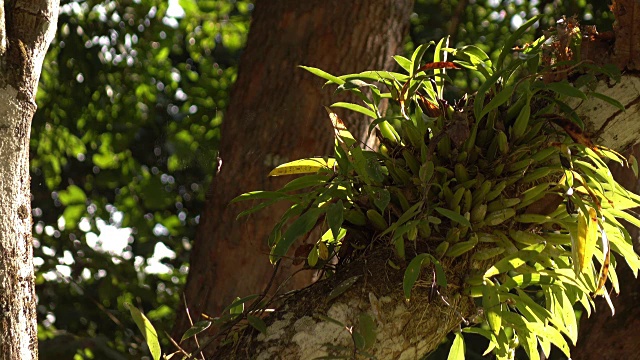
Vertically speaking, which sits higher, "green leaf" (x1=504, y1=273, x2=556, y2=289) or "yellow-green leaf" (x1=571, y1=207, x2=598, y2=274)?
"yellow-green leaf" (x1=571, y1=207, x2=598, y2=274)

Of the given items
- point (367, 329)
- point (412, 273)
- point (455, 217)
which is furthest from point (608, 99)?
point (367, 329)

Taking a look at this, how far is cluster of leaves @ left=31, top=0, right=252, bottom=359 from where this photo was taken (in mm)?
3311

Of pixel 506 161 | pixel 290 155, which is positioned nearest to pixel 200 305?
pixel 290 155

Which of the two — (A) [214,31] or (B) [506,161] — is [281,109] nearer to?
(B) [506,161]

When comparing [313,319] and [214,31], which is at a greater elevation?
[214,31]

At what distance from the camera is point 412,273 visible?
118 centimetres

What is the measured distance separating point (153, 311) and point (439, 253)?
249 centimetres

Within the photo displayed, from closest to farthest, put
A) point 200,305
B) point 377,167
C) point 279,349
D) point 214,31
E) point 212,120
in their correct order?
point 279,349 → point 377,167 → point 200,305 → point 212,120 → point 214,31

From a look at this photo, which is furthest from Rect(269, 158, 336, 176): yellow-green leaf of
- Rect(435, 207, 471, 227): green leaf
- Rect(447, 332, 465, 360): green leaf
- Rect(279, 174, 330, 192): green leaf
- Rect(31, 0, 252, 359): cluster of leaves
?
Rect(31, 0, 252, 359): cluster of leaves

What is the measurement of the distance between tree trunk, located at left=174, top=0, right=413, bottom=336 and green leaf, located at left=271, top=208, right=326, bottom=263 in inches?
38.0

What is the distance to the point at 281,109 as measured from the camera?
2352mm

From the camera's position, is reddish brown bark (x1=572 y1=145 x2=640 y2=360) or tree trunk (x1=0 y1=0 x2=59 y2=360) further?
reddish brown bark (x1=572 y1=145 x2=640 y2=360)

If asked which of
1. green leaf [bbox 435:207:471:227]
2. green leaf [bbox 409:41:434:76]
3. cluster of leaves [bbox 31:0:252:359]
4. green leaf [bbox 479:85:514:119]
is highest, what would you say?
green leaf [bbox 409:41:434:76]

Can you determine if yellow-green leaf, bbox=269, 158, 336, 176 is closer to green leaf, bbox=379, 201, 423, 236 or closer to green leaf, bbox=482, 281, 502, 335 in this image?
green leaf, bbox=379, 201, 423, 236
